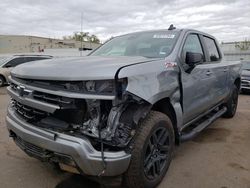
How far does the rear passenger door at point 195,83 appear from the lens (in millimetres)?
3777

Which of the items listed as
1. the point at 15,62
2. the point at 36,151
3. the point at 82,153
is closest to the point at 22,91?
the point at 36,151

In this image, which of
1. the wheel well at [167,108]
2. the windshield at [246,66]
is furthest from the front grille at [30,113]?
the windshield at [246,66]

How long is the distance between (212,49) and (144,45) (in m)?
1.80

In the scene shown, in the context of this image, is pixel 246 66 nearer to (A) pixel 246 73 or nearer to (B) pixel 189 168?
(A) pixel 246 73

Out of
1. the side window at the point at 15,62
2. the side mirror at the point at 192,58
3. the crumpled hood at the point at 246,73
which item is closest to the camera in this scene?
the side mirror at the point at 192,58

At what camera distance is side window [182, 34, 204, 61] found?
12.9 ft

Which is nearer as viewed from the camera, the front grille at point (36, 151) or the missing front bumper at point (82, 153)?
the missing front bumper at point (82, 153)

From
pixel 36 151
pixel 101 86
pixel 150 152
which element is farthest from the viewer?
pixel 150 152

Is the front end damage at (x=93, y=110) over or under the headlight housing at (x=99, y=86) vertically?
under

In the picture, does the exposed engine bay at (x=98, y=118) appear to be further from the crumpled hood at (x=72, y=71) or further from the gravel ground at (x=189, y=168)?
the gravel ground at (x=189, y=168)

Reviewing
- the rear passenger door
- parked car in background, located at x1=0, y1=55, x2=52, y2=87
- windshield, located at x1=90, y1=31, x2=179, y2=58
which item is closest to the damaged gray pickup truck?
the rear passenger door

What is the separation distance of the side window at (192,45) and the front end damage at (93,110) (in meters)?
1.53

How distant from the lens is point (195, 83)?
158 inches

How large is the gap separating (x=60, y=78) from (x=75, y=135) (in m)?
0.55
